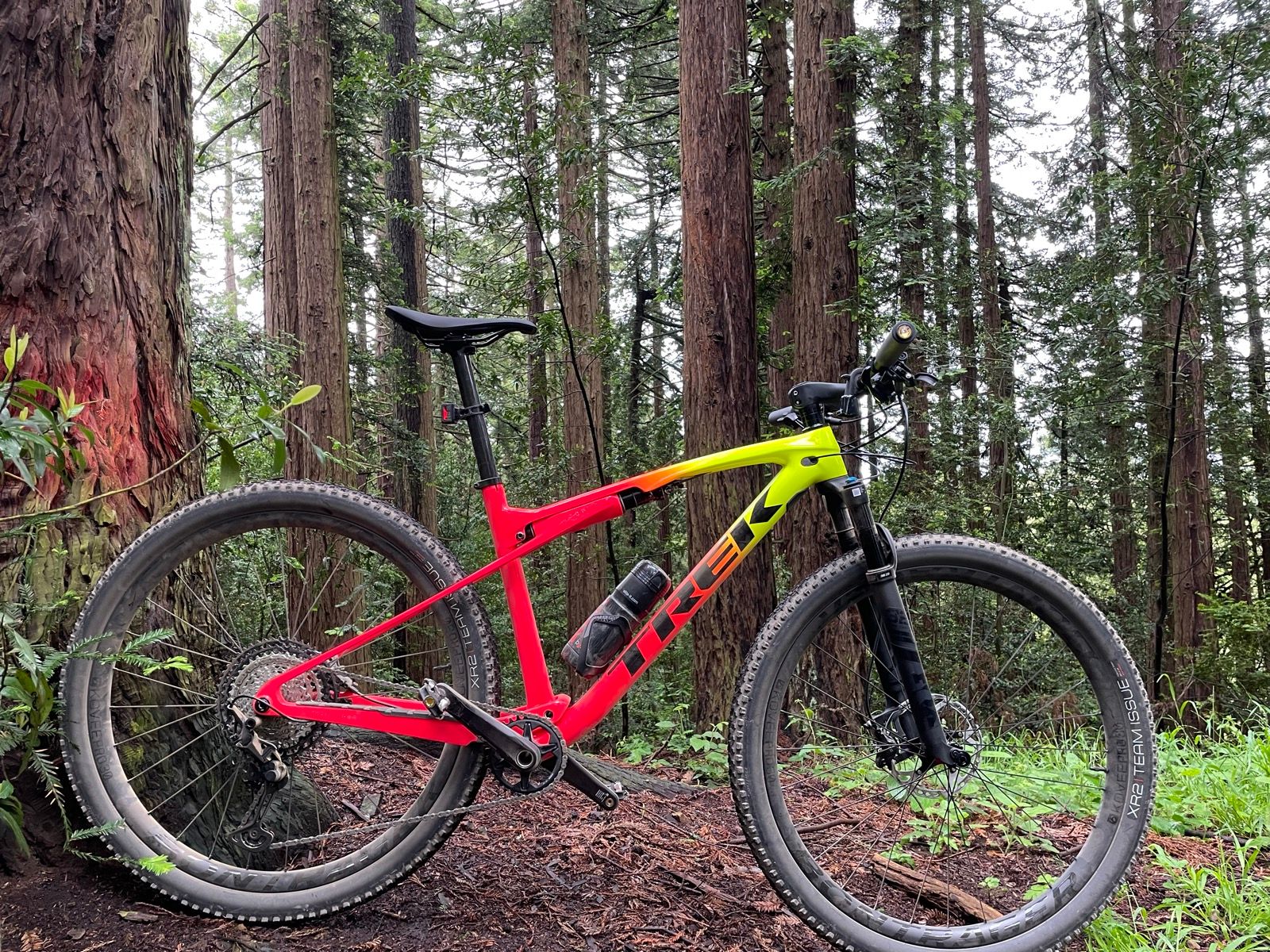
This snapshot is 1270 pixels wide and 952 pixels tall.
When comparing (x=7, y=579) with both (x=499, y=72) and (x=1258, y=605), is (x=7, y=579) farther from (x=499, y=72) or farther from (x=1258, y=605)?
(x=1258, y=605)

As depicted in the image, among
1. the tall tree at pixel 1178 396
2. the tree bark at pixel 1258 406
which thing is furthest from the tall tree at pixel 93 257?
the tree bark at pixel 1258 406

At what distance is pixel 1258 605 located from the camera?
7914mm

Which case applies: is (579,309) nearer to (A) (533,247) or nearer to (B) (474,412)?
(A) (533,247)

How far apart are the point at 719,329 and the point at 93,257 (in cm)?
381

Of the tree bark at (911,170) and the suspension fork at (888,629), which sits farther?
the tree bark at (911,170)

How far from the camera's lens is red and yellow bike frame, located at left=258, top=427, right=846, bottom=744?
2117 millimetres

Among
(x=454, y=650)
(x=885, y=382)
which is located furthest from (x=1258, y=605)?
(x=454, y=650)

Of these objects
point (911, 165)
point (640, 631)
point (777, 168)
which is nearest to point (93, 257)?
point (640, 631)

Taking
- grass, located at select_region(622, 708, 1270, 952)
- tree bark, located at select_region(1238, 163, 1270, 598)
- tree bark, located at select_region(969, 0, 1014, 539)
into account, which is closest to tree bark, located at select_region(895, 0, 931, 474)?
tree bark, located at select_region(969, 0, 1014, 539)

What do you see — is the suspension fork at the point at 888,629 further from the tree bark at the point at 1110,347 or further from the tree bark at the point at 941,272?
the tree bark at the point at 1110,347

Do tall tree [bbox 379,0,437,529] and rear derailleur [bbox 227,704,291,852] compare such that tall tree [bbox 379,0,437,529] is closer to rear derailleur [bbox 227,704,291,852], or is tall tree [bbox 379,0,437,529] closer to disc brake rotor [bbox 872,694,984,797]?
rear derailleur [bbox 227,704,291,852]

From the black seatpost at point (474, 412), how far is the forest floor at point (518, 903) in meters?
1.13

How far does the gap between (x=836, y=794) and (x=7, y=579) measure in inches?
103

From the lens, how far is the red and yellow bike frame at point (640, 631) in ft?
6.95
